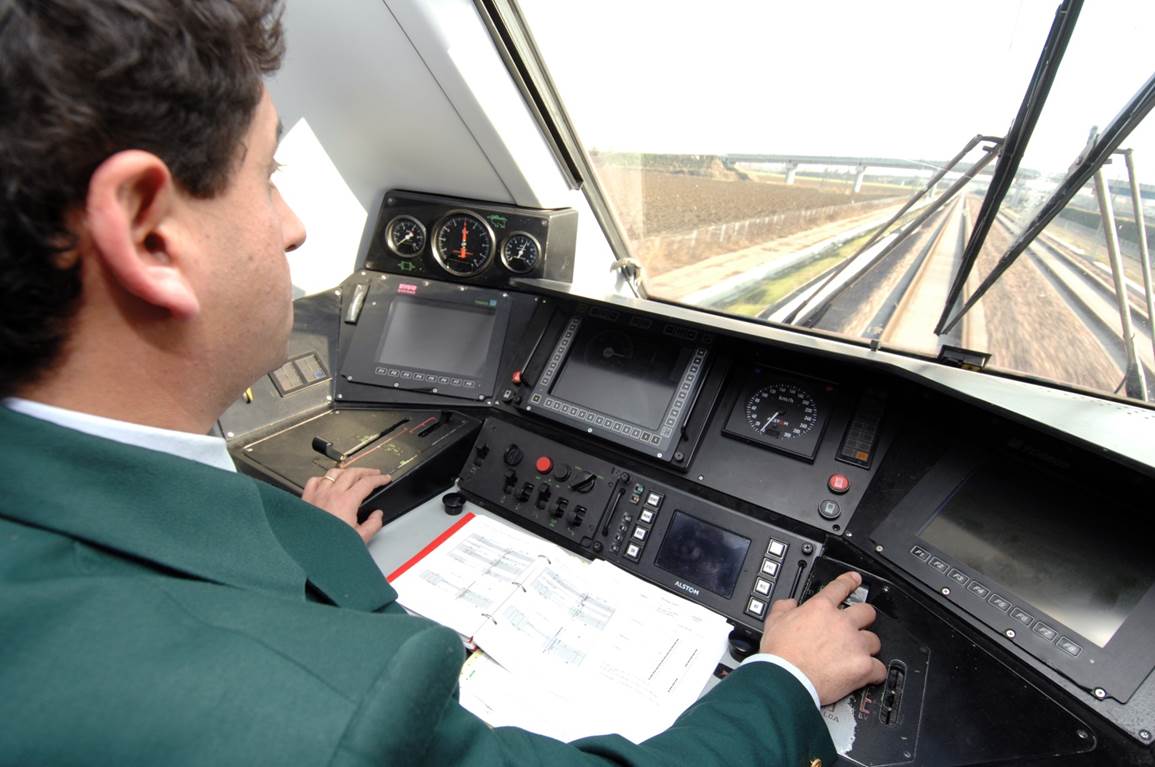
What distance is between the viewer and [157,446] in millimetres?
707

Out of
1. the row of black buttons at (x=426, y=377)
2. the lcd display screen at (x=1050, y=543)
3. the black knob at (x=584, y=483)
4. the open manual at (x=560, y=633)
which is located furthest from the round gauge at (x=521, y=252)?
the lcd display screen at (x=1050, y=543)

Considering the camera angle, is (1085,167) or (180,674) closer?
(180,674)

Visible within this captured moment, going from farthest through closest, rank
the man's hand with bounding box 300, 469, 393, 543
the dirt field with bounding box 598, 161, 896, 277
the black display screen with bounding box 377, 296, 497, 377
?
1. the black display screen with bounding box 377, 296, 497, 377
2. the dirt field with bounding box 598, 161, 896, 277
3. the man's hand with bounding box 300, 469, 393, 543

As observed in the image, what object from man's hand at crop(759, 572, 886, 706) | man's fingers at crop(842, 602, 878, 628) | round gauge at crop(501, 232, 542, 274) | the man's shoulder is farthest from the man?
round gauge at crop(501, 232, 542, 274)

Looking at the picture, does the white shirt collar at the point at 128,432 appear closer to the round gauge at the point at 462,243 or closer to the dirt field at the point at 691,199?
the round gauge at the point at 462,243

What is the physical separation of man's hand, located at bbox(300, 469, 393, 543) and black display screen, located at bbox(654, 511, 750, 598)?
2.56 ft

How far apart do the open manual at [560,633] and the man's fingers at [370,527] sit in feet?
0.48

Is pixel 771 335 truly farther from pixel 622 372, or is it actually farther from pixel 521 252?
pixel 521 252

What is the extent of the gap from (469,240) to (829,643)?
1822mm

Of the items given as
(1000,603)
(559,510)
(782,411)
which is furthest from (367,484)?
(1000,603)

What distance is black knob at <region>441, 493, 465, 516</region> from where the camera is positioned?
178 cm

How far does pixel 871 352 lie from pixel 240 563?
1452mm

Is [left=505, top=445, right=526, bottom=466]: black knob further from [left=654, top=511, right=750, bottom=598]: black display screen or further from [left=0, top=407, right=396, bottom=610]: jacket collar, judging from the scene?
[left=0, top=407, right=396, bottom=610]: jacket collar

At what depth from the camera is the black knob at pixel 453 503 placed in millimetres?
1781
